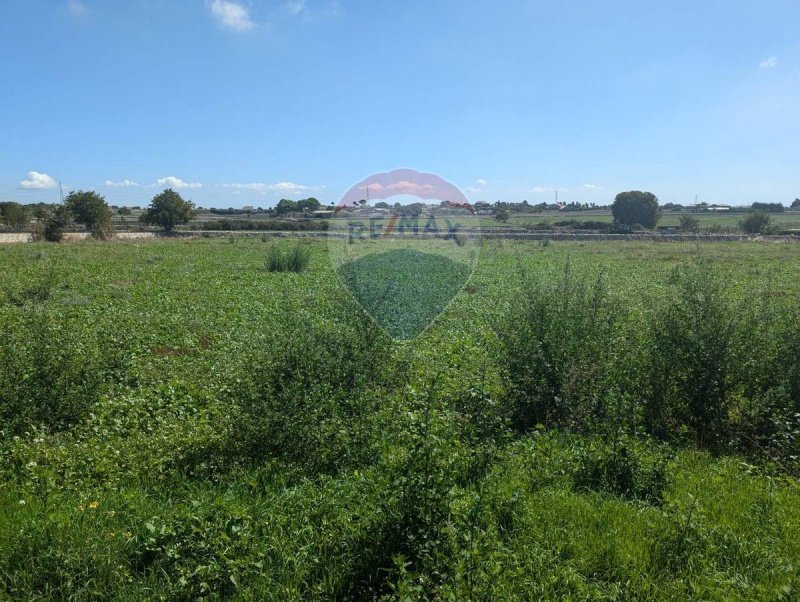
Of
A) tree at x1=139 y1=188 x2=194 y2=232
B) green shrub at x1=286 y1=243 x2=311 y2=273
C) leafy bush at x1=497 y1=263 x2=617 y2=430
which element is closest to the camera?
leafy bush at x1=497 y1=263 x2=617 y2=430

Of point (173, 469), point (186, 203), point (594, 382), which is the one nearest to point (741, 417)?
point (594, 382)

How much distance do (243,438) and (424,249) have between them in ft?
21.3

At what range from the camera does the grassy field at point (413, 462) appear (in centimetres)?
366

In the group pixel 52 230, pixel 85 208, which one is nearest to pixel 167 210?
pixel 85 208

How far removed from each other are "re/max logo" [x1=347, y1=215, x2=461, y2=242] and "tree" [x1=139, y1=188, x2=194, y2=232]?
224ft

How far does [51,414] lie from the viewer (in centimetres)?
643

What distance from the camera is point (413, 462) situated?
163 inches

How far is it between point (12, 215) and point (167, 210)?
2195 centimetres

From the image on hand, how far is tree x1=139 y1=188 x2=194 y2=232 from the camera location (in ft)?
232

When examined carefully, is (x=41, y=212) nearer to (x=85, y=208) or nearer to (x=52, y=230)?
(x=85, y=208)

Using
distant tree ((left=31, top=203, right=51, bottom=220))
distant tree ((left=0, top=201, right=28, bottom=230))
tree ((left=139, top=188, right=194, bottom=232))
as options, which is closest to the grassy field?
distant tree ((left=31, top=203, right=51, bottom=220))

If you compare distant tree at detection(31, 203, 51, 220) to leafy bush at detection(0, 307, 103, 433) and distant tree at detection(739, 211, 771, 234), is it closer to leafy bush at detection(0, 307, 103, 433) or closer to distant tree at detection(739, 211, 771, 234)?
leafy bush at detection(0, 307, 103, 433)

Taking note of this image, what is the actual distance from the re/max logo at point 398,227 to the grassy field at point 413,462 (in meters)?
0.80

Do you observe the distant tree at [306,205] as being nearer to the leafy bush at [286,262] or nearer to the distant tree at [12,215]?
the distant tree at [12,215]
